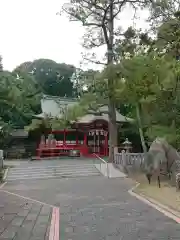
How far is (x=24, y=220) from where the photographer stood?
29.0ft

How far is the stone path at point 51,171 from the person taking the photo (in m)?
22.8

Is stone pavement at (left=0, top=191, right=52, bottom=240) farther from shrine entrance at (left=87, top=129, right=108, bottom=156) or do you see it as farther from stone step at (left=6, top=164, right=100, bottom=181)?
shrine entrance at (left=87, top=129, right=108, bottom=156)

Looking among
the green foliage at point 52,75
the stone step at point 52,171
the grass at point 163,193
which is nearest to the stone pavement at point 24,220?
the grass at point 163,193

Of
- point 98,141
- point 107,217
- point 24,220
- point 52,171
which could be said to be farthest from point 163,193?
point 98,141

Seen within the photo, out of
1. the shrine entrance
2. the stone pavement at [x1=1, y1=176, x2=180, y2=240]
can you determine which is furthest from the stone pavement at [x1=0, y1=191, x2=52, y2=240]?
the shrine entrance

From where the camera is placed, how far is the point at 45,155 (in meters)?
33.1

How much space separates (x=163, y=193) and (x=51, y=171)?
11.7 meters

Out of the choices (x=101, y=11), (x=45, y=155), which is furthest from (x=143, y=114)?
(x=45, y=155)

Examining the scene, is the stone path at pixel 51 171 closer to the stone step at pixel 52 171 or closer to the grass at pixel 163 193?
the stone step at pixel 52 171

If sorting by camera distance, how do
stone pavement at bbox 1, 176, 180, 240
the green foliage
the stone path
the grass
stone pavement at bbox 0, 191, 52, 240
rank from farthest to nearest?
1. the green foliage
2. the stone path
3. the grass
4. stone pavement at bbox 0, 191, 52, 240
5. stone pavement at bbox 1, 176, 180, 240

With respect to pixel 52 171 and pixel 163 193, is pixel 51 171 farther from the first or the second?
pixel 163 193

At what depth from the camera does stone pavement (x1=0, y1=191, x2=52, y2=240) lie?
7191 mm

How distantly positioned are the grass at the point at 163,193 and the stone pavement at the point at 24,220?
3.55 metres

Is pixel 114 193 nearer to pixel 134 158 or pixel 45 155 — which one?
pixel 134 158
